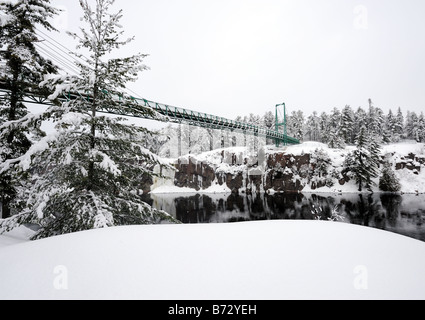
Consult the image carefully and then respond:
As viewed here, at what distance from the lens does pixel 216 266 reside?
2.58m

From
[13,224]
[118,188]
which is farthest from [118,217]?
[13,224]

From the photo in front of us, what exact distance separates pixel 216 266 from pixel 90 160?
4918 mm

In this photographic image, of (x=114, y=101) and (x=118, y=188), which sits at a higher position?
(x=114, y=101)

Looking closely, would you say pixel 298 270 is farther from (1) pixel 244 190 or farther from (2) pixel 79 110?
(1) pixel 244 190

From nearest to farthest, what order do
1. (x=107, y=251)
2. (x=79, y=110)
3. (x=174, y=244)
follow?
1. (x=107, y=251)
2. (x=174, y=244)
3. (x=79, y=110)

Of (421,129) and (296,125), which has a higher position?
(296,125)

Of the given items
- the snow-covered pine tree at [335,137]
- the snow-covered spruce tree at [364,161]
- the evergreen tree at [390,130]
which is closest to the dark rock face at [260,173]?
the snow-covered spruce tree at [364,161]

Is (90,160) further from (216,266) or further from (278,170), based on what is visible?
(278,170)

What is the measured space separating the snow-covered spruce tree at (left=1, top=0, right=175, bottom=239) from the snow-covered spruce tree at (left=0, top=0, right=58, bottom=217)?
2.06 metres

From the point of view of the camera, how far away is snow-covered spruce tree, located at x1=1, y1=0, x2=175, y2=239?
5.29 m

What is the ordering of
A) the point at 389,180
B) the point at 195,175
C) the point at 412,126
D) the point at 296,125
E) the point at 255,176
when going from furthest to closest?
the point at 296,125
the point at 412,126
the point at 195,175
the point at 255,176
the point at 389,180

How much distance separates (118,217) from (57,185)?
1.96 m

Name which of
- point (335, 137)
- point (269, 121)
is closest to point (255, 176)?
point (335, 137)

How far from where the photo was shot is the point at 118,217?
20.7 feet
